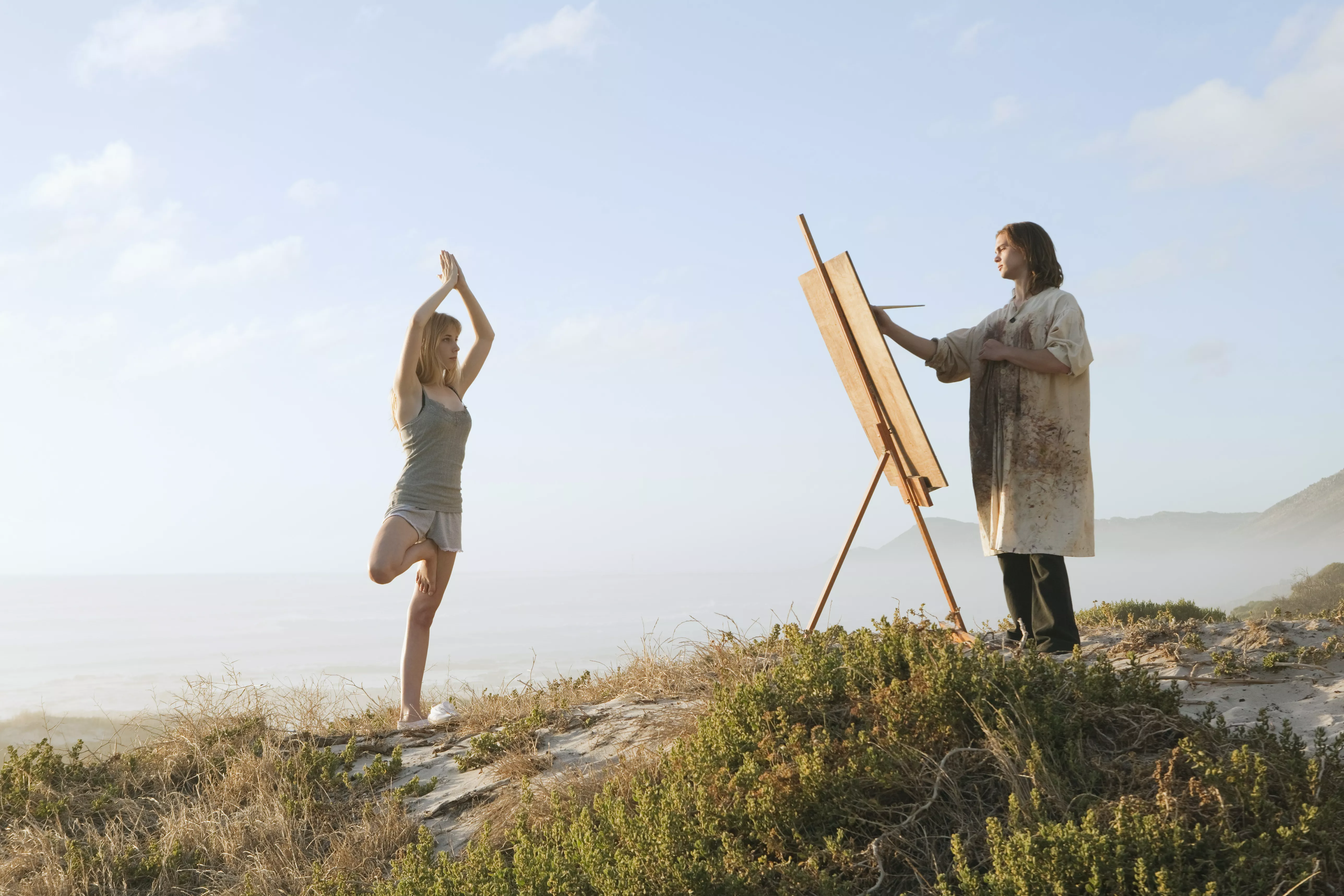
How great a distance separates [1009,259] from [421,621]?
4.16 metres

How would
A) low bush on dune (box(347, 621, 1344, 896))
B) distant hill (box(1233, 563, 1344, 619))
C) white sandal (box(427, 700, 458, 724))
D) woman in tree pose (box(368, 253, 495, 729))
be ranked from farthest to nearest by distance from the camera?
distant hill (box(1233, 563, 1344, 619))
white sandal (box(427, 700, 458, 724))
woman in tree pose (box(368, 253, 495, 729))
low bush on dune (box(347, 621, 1344, 896))

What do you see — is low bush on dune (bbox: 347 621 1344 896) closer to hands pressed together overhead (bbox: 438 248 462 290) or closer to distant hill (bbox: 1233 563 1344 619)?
hands pressed together overhead (bbox: 438 248 462 290)

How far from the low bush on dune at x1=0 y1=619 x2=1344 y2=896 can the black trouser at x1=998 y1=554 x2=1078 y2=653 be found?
21.3 inches

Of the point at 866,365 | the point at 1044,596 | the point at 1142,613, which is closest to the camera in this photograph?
the point at 1044,596

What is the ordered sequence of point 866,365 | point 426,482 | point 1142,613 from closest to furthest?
point 866,365
point 426,482
point 1142,613

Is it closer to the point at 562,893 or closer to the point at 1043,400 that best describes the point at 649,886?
the point at 562,893

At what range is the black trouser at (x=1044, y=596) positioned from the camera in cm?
518

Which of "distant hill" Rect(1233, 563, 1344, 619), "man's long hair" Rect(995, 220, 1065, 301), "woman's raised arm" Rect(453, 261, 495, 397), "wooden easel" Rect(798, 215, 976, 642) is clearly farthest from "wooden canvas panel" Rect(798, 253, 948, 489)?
"distant hill" Rect(1233, 563, 1344, 619)

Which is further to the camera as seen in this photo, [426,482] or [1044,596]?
[426,482]

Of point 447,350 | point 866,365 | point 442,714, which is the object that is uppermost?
point 447,350

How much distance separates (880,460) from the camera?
5.72 meters

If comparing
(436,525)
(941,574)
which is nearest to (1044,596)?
(941,574)

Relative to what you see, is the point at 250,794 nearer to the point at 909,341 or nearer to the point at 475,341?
the point at 475,341

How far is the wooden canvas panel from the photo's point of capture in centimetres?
526
